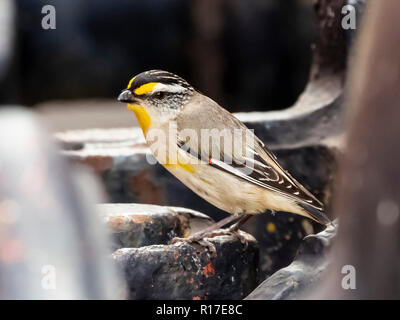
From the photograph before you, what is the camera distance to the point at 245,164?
309cm

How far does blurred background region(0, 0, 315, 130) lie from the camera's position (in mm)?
9000

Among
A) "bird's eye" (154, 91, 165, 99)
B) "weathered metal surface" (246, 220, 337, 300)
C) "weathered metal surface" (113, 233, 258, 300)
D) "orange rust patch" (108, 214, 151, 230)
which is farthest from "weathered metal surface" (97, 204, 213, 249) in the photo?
"weathered metal surface" (246, 220, 337, 300)

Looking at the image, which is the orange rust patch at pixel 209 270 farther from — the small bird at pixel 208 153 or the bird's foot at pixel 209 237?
the small bird at pixel 208 153

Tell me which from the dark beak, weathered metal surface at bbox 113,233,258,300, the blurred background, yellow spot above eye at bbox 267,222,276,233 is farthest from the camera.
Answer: the blurred background

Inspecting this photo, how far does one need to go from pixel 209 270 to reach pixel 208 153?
1.59 ft

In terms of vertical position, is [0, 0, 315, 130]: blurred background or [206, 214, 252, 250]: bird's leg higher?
[0, 0, 315, 130]: blurred background

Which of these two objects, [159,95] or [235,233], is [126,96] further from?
[235,233]

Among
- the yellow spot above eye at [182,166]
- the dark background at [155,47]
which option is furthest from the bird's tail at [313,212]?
the dark background at [155,47]

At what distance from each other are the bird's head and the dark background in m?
5.65

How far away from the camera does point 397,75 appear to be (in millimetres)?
1388

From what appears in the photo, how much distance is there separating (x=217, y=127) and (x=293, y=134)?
3.78 ft

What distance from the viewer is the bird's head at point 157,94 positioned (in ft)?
Answer: 9.87

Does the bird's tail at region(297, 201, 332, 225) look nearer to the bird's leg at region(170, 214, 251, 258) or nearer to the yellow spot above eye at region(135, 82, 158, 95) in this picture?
the bird's leg at region(170, 214, 251, 258)
